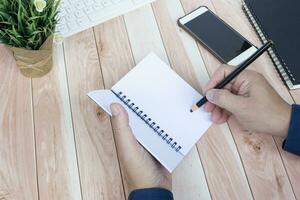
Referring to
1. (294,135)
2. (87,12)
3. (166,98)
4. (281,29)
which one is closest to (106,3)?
(87,12)

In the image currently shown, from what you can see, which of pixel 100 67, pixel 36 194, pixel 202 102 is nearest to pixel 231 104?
pixel 202 102

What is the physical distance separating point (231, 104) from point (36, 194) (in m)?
0.38

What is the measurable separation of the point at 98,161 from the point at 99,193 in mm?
58

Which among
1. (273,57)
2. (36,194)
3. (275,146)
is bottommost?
(36,194)

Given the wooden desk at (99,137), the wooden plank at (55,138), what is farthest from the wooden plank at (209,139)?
the wooden plank at (55,138)

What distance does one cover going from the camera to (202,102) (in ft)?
2.31

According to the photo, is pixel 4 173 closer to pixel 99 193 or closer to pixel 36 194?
pixel 36 194

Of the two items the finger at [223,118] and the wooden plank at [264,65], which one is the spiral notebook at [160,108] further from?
the wooden plank at [264,65]

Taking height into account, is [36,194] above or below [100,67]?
below

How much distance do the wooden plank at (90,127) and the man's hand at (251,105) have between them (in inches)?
8.2

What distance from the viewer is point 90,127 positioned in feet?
2.31

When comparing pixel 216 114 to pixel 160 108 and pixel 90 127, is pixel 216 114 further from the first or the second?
pixel 90 127

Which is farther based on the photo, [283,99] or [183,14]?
[183,14]

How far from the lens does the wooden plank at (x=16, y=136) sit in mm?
651
